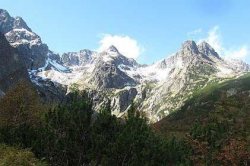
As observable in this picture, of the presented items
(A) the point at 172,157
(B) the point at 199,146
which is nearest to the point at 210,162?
(B) the point at 199,146

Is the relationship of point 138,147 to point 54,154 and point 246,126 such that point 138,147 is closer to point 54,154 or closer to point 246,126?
point 54,154

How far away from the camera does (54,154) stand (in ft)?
141

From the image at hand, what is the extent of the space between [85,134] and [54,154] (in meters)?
3.69

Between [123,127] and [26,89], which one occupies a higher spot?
[26,89]

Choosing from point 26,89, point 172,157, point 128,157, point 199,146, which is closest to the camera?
point 128,157

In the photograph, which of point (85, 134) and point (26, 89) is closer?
point (85, 134)

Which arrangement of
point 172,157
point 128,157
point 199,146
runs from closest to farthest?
point 128,157
point 172,157
point 199,146

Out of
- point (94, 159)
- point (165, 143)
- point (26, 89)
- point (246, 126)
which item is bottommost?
point (94, 159)

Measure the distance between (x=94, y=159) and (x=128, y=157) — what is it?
3339 millimetres

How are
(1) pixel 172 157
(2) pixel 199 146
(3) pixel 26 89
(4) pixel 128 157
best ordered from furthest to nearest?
(3) pixel 26 89 → (2) pixel 199 146 → (1) pixel 172 157 → (4) pixel 128 157

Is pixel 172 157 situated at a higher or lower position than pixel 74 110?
lower

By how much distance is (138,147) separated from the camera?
136ft

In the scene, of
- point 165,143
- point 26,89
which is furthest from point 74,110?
point 26,89

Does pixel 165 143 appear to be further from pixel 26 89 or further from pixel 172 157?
pixel 26 89
